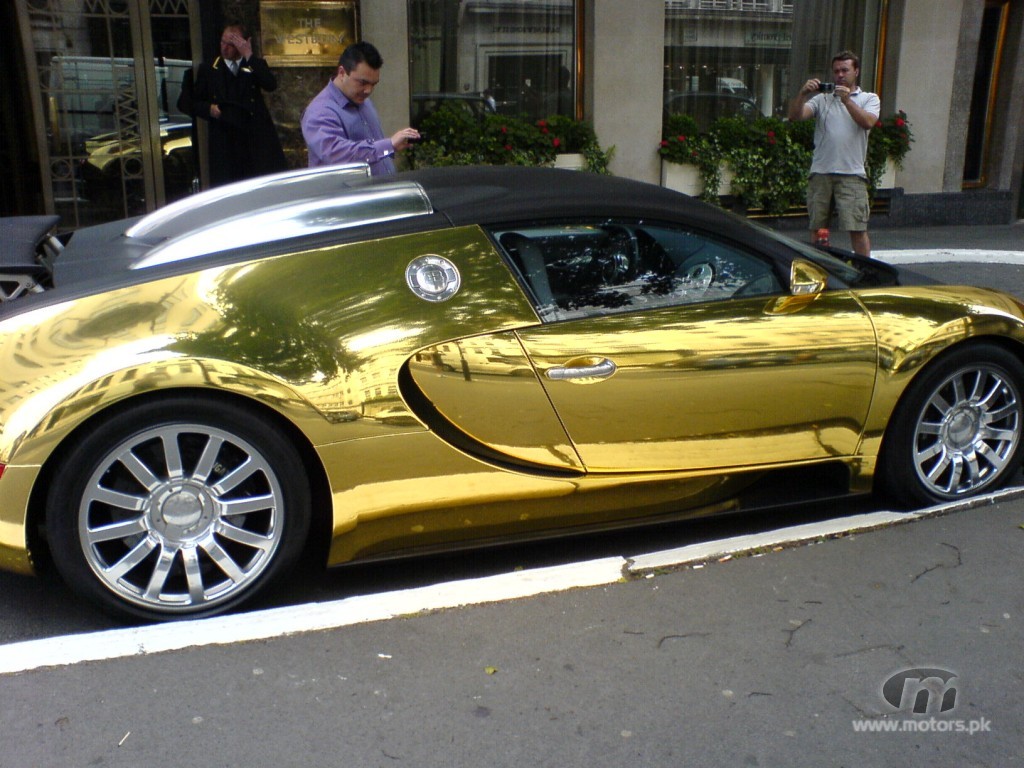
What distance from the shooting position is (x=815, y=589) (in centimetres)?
381

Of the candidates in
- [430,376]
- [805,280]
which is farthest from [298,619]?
[805,280]

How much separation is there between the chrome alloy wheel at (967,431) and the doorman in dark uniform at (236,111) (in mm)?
5843

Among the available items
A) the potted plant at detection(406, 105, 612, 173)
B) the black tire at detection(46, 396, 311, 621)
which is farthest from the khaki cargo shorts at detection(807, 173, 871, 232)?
the black tire at detection(46, 396, 311, 621)

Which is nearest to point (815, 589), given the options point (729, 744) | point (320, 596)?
point (729, 744)

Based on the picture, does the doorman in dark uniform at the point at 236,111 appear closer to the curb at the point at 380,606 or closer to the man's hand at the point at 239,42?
the man's hand at the point at 239,42

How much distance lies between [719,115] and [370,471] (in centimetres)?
977

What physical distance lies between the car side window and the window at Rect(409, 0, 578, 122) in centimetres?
732

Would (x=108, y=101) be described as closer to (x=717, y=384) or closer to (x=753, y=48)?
(x=753, y=48)

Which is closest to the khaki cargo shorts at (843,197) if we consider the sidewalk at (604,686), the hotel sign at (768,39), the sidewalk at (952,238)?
the sidewalk at (952,238)

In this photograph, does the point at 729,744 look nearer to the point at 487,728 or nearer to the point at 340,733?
the point at 487,728

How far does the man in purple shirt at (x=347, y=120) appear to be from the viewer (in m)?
5.97

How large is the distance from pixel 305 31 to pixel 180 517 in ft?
24.3

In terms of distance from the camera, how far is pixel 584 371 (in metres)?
3.76

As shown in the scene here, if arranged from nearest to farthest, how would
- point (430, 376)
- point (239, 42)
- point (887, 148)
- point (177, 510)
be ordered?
point (177, 510)
point (430, 376)
point (239, 42)
point (887, 148)
